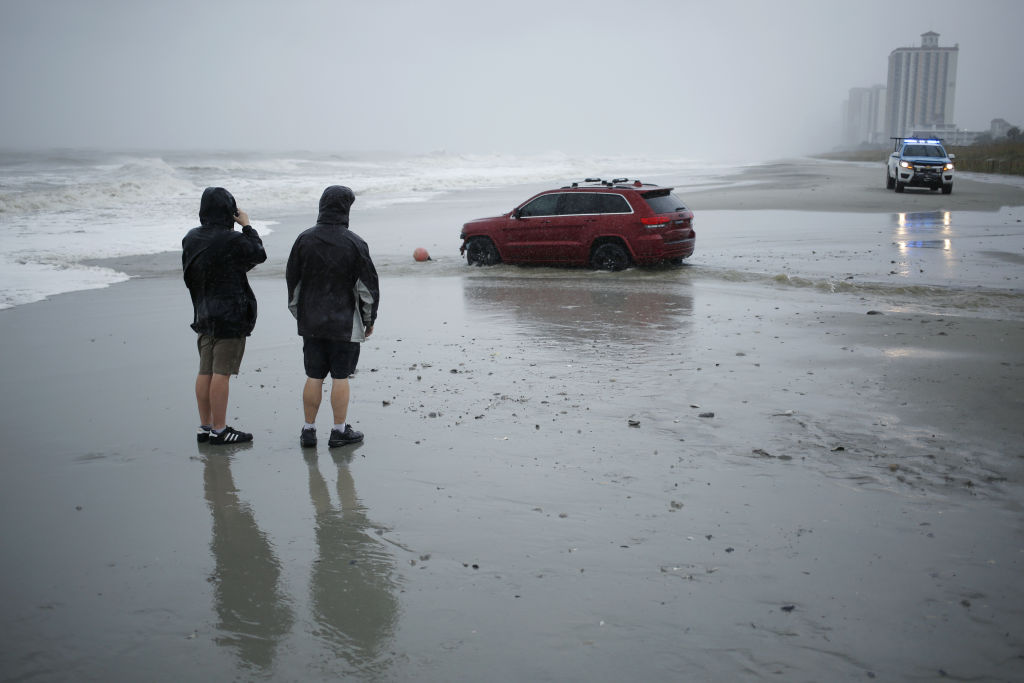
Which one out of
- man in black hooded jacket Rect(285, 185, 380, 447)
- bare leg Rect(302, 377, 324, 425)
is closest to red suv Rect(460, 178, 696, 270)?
man in black hooded jacket Rect(285, 185, 380, 447)

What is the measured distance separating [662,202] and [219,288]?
35.9 feet

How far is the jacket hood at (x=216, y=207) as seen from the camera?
6.46 meters

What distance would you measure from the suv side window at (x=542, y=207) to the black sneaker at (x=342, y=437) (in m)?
10.6

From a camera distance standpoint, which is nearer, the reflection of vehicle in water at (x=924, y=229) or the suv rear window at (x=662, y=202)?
the suv rear window at (x=662, y=202)

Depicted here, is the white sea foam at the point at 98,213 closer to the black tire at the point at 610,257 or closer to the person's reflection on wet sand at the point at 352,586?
the black tire at the point at 610,257

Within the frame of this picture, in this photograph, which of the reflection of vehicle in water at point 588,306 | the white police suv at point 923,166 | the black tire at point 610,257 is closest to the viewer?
the reflection of vehicle in water at point 588,306

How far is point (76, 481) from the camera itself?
590cm

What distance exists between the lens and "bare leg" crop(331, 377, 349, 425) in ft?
21.4

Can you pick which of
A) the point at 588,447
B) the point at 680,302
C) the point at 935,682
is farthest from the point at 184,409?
the point at 680,302

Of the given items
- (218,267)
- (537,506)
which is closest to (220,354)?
(218,267)

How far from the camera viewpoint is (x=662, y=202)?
52.4 ft

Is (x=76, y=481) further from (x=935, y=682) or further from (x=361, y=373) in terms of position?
(x=935, y=682)

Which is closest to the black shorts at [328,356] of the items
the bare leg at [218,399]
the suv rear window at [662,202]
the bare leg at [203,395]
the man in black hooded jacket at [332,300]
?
the man in black hooded jacket at [332,300]

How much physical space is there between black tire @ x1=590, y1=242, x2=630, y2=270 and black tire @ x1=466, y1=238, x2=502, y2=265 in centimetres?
211
